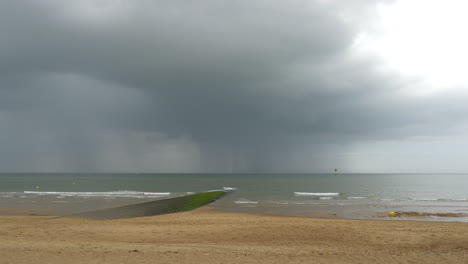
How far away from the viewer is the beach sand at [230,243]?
9.73 m

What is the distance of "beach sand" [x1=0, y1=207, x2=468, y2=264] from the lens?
9734mm

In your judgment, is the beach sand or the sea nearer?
the beach sand

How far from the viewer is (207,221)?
2006 cm

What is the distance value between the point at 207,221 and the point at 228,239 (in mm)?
5942

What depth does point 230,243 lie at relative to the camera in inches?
524

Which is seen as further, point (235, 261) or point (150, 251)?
point (150, 251)

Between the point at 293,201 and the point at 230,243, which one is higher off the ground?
the point at 230,243

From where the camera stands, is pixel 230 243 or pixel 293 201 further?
pixel 293 201

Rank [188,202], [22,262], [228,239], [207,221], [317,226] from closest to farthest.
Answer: [22,262], [228,239], [317,226], [207,221], [188,202]

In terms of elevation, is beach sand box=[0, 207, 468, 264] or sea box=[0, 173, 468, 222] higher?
beach sand box=[0, 207, 468, 264]

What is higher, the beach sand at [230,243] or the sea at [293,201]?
the beach sand at [230,243]

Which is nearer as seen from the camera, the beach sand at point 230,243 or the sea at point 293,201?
the beach sand at point 230,243

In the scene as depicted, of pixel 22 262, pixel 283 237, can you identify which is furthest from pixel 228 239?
pixel 22 262

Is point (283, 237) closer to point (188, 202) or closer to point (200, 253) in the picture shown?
point (200, 253)
